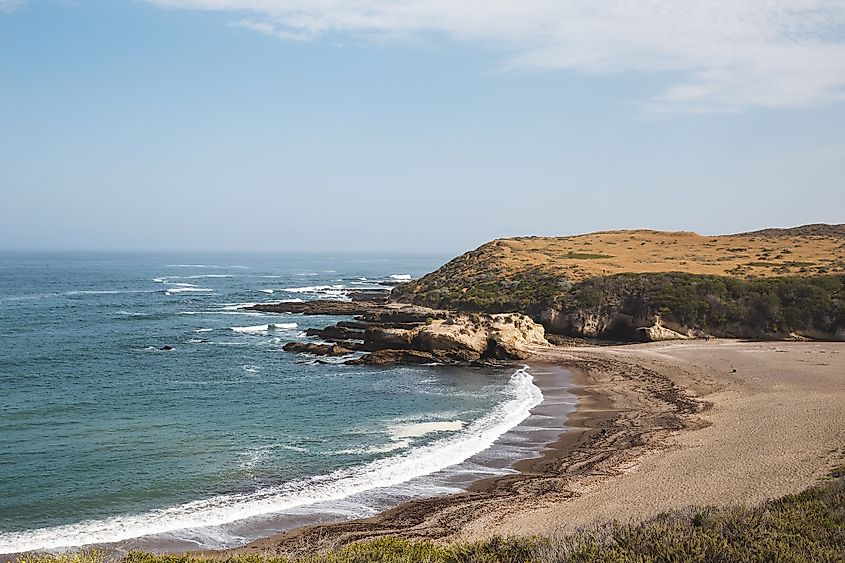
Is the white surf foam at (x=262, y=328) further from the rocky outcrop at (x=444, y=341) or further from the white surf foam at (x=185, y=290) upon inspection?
the white surf foam at (x=185, y=290)

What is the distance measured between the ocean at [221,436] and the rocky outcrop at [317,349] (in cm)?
120

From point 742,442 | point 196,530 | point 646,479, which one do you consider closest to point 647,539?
point 646,479

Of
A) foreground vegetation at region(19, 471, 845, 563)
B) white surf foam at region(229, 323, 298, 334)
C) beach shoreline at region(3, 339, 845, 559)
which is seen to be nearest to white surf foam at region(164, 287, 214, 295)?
white surf foam at region(229, 323, 298, 334)

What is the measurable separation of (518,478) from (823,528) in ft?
33.8

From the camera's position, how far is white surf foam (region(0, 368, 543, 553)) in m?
16.0

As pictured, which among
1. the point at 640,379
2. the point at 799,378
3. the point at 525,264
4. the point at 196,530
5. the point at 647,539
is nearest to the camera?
the point at 647,539

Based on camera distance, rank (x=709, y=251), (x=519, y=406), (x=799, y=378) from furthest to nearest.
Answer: (x=709, y=251) < (x=799, y=378) < (x=519, y=406)

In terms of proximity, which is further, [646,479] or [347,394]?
[347,394]

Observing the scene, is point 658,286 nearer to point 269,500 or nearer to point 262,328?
point 262,328

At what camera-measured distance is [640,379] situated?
113 ft

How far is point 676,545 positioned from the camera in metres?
9.84

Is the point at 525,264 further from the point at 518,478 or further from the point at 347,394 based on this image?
the point at 518,478

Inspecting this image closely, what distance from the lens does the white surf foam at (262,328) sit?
55.7 meters

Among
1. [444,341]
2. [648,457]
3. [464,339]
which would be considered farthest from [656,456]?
[444,341]
